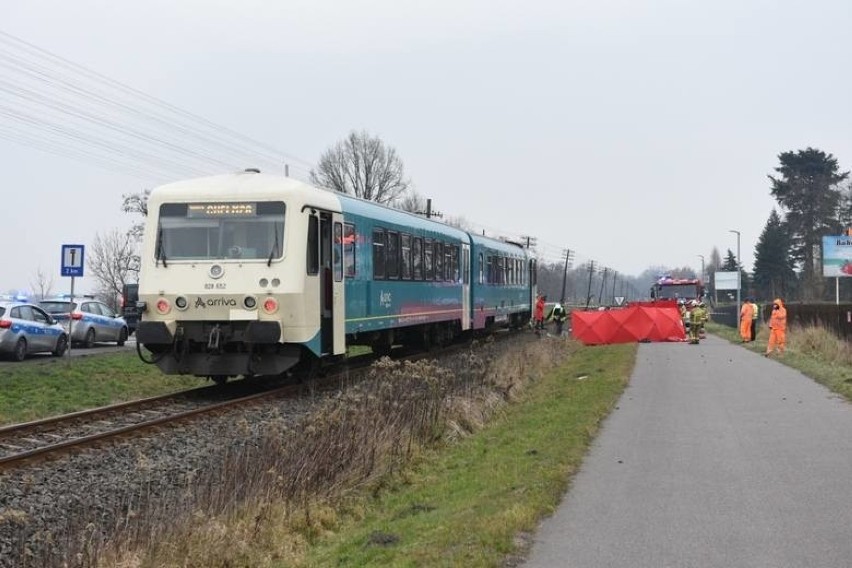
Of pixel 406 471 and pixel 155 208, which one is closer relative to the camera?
pixel 406 471

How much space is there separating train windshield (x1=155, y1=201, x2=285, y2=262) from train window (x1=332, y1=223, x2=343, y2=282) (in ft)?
4.29

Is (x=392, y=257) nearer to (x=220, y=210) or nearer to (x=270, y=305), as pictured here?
(x=220, y=210)

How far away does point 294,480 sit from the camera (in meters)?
7.74

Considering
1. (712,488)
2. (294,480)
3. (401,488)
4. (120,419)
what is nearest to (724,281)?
(120,419)

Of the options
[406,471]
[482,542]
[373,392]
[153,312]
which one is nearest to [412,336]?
[153,312]

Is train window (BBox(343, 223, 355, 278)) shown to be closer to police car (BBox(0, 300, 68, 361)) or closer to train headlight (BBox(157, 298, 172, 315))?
train headlight (BBox(157, 298, 172, 315))

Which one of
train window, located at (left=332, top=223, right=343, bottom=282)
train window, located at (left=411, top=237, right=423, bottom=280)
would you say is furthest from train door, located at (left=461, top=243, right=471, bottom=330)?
train window, located at (left=332, top=223, right=343, bottom=282)

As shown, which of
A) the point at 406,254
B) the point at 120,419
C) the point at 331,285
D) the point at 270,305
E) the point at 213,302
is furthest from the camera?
the point at 406,254

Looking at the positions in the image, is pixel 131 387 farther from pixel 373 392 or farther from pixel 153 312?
pixel 373 392

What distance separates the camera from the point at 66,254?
18.7 m

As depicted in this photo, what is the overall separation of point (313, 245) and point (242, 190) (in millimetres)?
1399

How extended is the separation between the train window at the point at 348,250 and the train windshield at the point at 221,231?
5.73 ft

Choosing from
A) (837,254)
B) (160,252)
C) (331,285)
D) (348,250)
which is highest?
(837,254)

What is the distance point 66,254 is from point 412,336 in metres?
8.06
